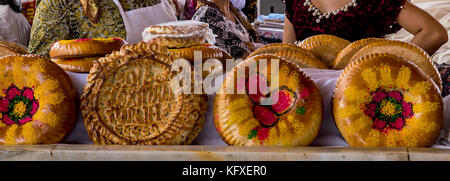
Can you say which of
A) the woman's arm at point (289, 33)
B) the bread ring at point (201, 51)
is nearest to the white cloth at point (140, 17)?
the woman's arm at point (289, 33)

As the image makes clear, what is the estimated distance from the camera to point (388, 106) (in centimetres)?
86

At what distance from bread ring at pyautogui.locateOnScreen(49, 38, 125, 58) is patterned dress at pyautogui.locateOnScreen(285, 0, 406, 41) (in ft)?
3.66

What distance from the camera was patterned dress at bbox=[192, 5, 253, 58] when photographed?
2.02m

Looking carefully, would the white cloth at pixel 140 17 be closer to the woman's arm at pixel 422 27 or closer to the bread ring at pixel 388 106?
the woman's arm at pixel 422 27

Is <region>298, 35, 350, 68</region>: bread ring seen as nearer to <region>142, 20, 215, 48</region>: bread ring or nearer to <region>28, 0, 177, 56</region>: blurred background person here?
<region>142, 20, 215, 48</region>: bread ring

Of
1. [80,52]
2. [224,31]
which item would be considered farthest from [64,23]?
[80,52]

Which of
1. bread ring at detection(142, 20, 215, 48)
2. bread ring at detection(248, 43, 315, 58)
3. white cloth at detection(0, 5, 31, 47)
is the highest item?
bread ring at detection(142, 20, 215, 48)

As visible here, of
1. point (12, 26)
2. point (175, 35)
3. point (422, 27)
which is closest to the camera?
point (175, 35)

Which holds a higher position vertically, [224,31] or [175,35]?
[175,35]

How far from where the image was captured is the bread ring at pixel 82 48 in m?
1.04

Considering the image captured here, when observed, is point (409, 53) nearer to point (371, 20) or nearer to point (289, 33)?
point (371, 20)

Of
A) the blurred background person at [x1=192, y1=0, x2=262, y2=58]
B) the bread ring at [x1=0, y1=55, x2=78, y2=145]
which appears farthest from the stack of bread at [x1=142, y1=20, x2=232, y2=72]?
the blurred background person at [x1=192, y1=0, x2=262, y2=58]

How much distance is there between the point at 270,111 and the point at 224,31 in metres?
1.26
